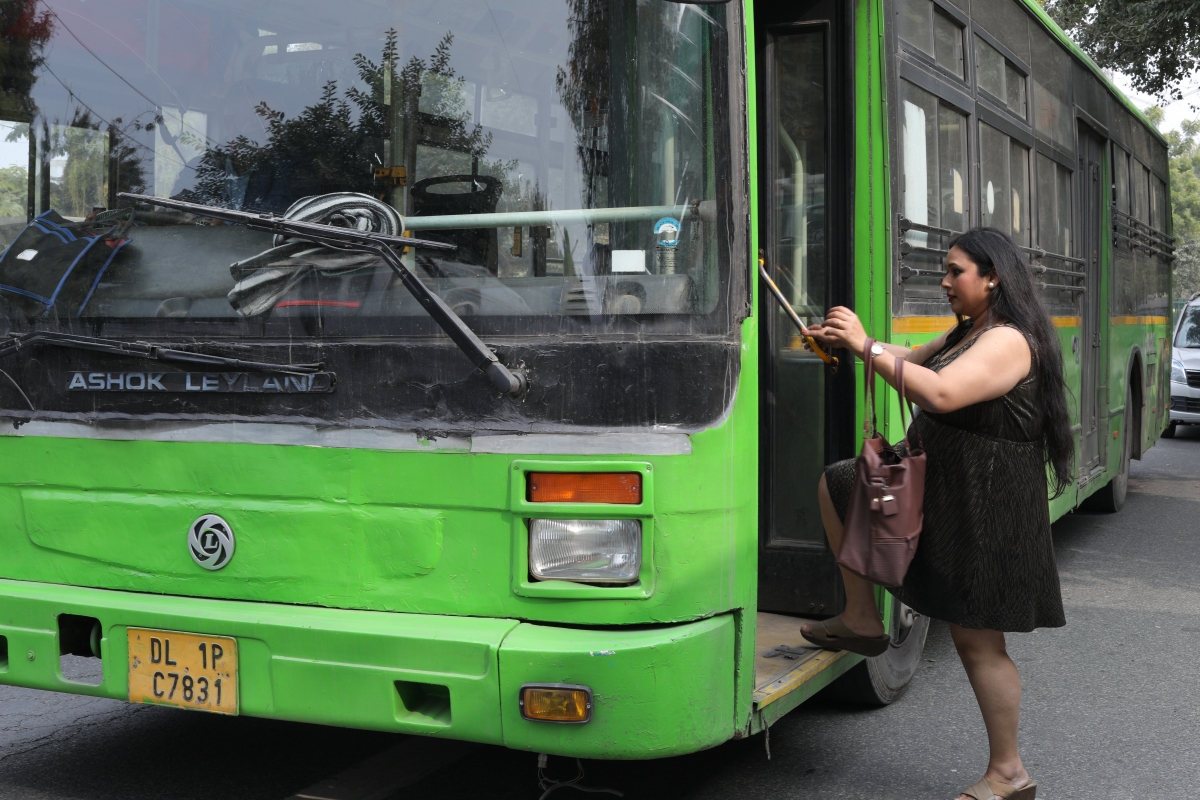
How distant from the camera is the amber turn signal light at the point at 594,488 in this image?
9.78 feet

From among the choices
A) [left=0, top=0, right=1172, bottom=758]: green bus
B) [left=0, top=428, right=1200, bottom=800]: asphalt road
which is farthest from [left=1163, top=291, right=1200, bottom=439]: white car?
[left=0, top=0, right=1172, bottom=758]: green bus

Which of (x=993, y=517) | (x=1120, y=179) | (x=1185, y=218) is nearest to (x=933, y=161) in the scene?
(x=993, y=517)

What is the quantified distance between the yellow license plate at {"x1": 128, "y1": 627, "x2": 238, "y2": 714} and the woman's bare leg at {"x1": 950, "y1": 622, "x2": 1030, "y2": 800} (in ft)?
6.46

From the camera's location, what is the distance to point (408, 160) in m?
3.18

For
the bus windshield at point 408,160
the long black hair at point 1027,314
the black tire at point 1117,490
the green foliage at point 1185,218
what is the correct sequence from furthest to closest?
1. the green foliage at point 1185,218
2. the black tire at point 1117,490
3. the long black hair at point 1027,314
4. the bus windshield at point 408,160

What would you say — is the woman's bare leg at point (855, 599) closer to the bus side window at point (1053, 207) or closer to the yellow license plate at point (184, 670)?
the yellow license plate at point (184, 670)

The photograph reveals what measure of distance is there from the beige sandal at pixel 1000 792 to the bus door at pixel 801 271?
948 millimetres

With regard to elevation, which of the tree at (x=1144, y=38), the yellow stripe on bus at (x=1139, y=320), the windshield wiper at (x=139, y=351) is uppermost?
the tree at (x=1144, y=38)

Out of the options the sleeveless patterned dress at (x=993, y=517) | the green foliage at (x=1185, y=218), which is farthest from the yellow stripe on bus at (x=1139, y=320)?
the green foliage at (x=1185, y=218)

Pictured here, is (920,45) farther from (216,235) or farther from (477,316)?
(216,235)

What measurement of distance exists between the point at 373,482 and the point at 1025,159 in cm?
407

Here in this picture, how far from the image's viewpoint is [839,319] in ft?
11.3

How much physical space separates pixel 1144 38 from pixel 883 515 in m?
12.2

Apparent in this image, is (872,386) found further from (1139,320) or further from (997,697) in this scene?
(1139,320)
